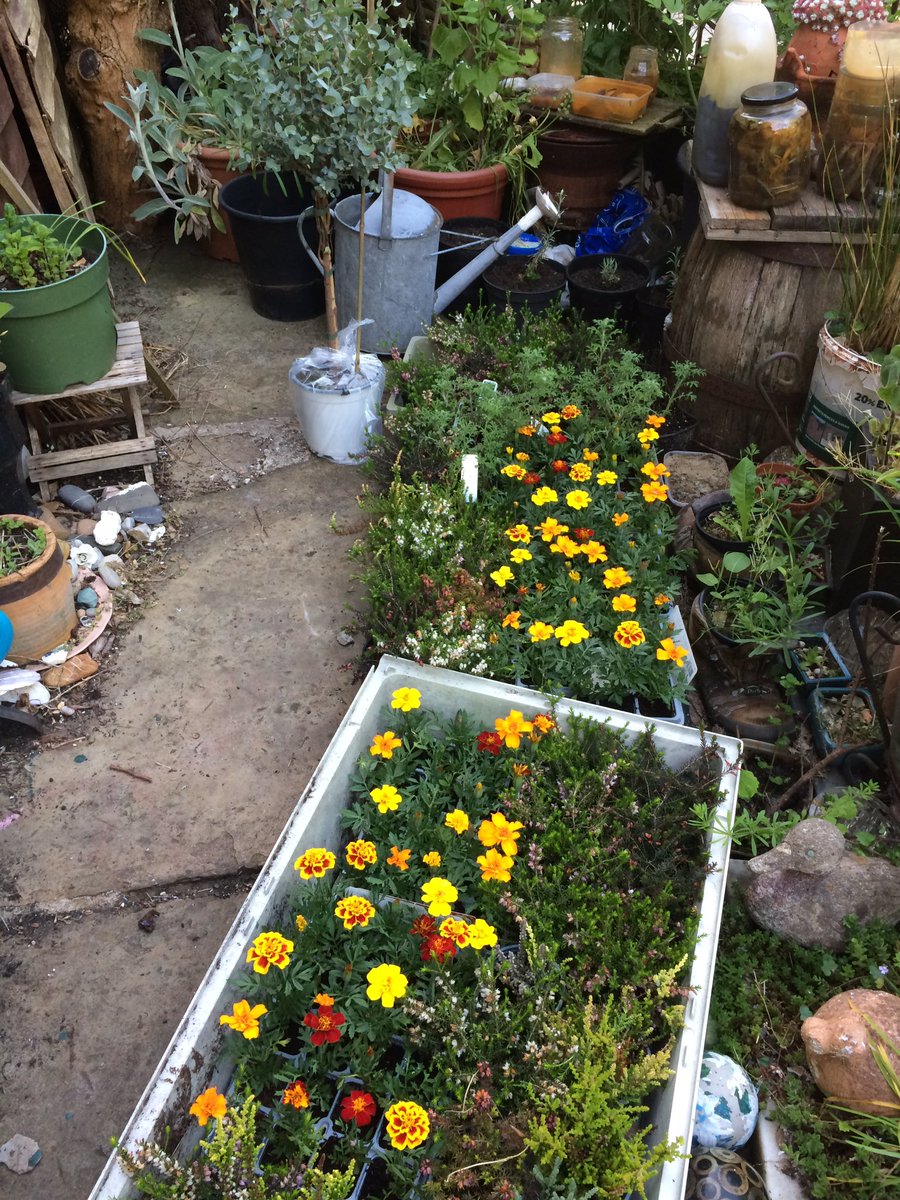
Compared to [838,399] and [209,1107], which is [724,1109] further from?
[838,399]

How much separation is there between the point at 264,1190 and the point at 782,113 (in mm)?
3342

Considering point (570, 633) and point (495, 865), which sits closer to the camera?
point (495, 865)

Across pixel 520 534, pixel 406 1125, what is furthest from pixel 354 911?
pixel 520 534

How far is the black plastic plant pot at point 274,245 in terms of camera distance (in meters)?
4.03

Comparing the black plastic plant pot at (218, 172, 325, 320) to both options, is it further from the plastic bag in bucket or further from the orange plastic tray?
the orange plastic tray

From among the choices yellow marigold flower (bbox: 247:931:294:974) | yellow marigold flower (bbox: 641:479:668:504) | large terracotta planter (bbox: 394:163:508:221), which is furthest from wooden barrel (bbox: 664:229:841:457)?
yellow marigold flower (bbox: 247:931:294:974)

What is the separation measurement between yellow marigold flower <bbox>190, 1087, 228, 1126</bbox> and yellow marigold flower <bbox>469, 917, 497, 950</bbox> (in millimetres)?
480

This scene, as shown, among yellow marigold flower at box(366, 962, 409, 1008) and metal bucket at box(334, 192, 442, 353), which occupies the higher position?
metal bucket at box(334, 192, 442, 353)

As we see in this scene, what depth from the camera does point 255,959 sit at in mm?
1578

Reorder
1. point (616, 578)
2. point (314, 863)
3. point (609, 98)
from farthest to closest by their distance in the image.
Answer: point (609, 98), point (616, 578), point (314, 863)

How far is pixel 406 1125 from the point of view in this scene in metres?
1.38

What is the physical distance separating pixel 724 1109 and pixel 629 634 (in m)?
1.00

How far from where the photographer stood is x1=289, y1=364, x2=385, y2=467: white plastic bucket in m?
3.37

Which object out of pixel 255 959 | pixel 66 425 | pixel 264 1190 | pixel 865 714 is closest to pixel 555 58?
pixel 66 425
